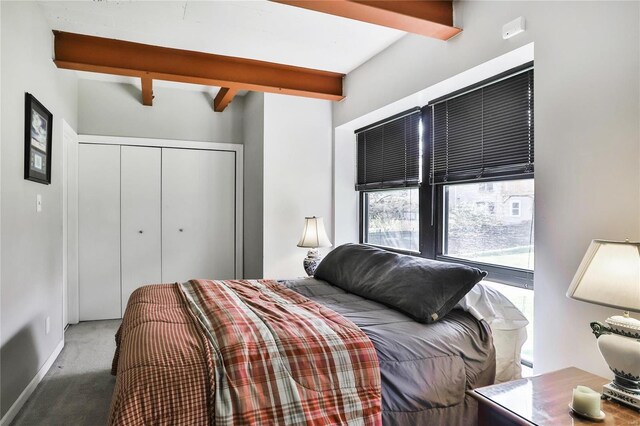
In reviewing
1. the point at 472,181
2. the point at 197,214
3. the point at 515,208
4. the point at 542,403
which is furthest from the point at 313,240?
the point at 542,403

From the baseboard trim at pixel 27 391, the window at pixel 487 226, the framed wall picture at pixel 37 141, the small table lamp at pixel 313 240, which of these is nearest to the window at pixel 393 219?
the window at pixel 487 226

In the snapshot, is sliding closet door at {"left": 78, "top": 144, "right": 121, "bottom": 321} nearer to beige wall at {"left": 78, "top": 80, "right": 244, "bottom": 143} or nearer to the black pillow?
beige wall at {"left": 78, "top": 80, "right": 244, "bottom": 143}

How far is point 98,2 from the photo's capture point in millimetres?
2629

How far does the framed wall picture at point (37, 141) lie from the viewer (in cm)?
252

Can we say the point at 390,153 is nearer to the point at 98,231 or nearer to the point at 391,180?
the point at 391,180

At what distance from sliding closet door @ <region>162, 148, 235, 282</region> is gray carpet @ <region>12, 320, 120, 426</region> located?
1198mm

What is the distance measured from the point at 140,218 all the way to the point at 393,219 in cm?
284

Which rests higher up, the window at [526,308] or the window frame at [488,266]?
the window frame at [488,266]

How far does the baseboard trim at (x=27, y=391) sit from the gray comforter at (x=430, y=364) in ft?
6.51

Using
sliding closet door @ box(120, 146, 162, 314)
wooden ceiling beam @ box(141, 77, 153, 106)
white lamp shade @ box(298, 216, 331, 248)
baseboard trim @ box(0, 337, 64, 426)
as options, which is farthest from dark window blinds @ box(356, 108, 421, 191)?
baseboard trim @ box(0, 337, 64, 426)

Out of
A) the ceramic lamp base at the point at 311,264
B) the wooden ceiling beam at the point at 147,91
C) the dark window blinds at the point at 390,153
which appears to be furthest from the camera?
the wooden ceiling beam at the point at 147,91

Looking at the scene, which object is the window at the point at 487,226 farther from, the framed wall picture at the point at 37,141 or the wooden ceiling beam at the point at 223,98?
the framed wall picture at the point at 37,141

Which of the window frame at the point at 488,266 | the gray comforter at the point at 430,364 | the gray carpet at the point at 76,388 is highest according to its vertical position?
the window frame at the point at 488,266

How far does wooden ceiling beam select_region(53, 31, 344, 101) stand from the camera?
3.18 meters
